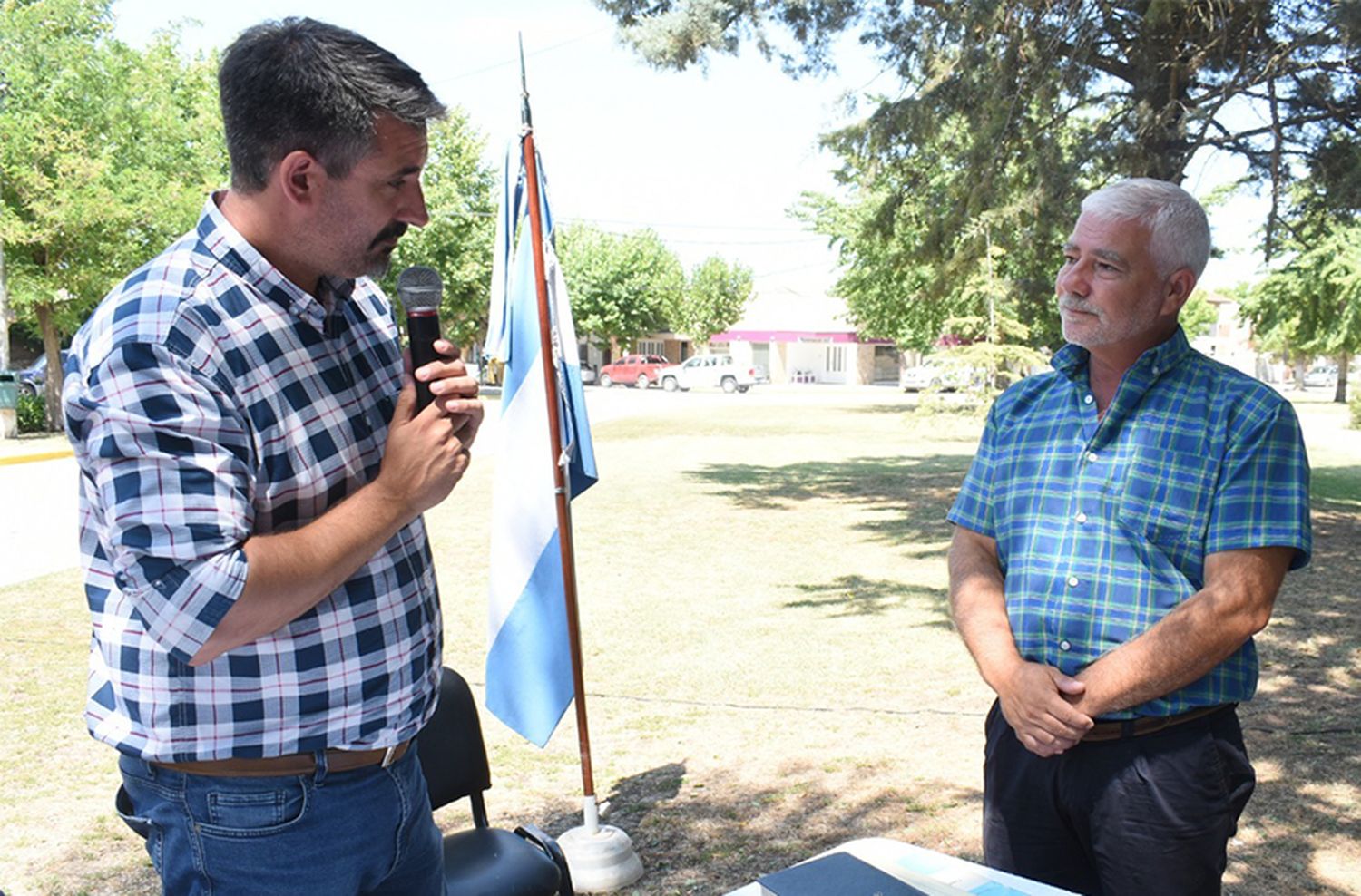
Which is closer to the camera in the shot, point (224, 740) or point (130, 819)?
point (224, 740)

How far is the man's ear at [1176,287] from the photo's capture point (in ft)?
7.93

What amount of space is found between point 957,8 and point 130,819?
9.84 meters

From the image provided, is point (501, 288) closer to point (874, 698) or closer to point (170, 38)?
point (874, 698)

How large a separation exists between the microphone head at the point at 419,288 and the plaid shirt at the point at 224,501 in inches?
4.3

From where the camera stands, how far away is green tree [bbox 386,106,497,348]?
36.9 meters

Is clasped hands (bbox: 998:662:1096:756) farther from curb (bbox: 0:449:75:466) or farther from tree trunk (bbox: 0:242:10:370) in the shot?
tree trunk (bbox: 0:242:10:370)

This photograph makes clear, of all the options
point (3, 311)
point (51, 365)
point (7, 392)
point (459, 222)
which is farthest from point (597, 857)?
point (459, 222)

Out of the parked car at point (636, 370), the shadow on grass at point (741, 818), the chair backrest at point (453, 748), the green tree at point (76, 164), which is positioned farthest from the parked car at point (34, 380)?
the parked car at point (636, 370)

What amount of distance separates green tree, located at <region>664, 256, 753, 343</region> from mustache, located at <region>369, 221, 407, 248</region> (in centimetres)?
6589

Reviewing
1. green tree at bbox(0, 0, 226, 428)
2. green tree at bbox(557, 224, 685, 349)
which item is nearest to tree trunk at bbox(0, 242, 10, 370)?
green tree at bbox(0, 0, 226, 428)

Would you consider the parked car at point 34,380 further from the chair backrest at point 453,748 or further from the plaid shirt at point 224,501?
the plaid shirt at point 224,501

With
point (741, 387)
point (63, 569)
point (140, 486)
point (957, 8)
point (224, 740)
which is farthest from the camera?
point (741, 387)

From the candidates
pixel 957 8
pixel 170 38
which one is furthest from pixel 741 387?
pixel 957 8

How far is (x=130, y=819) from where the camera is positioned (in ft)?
5.47
